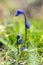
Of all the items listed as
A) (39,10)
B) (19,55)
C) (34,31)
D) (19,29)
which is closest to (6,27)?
(19,29)

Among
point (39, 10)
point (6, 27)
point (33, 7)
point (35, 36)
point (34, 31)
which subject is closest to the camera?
point (35, 36)

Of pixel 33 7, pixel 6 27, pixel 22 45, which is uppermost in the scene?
pixel 22 45

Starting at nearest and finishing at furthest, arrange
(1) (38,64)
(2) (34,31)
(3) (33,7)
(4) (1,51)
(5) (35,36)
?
(1) (38,64), (4) (1,51), (5) (35,36), (2) (34,31), (3) (33,7)

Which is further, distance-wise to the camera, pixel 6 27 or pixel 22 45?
pixel 6 27

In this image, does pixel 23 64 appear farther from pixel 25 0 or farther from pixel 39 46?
pixel 25 0

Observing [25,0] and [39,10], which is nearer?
[39,10]

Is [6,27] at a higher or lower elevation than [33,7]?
higher

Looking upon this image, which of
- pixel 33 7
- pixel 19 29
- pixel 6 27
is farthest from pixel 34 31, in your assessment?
pixel 33 7

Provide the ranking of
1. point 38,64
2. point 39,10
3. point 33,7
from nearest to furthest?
1. point 38,64
2. point 39,10
3. point 33,7

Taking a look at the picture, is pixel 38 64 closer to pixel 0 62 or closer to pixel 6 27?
pixel 0 62
